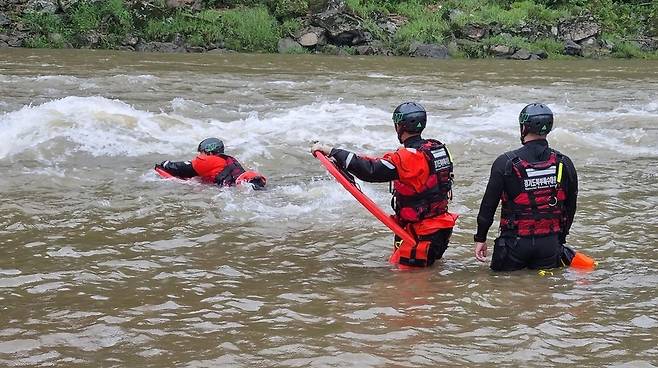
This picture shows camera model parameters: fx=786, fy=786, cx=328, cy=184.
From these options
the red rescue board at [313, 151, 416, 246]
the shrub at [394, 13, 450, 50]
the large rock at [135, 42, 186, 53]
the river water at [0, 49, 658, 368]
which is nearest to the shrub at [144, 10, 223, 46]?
the large rock at [135, 42, 186, 53]

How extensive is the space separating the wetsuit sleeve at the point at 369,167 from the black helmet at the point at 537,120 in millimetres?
969

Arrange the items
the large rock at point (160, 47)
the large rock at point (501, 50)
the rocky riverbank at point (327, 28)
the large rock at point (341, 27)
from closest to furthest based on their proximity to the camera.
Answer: the large rock at point (160, 47) → the rocky riverbank at point (327, 28) → the large rock at point (341, 27) → the large rock at point (501, 50)

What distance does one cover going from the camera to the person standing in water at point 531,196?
5391mm

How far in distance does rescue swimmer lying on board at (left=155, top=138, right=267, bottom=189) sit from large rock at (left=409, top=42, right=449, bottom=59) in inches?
804

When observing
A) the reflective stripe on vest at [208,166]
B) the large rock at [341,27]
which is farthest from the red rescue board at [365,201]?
the large rock at [341,27]

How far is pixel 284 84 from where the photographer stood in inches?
724

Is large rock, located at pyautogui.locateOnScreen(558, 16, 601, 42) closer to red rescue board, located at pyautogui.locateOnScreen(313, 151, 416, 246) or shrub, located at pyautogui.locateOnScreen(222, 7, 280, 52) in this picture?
shrub, located at pyautogui.locateOnScreen(222, 7, 280, 52)

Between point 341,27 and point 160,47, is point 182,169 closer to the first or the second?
point 160,47

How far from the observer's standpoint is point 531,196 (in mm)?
5430

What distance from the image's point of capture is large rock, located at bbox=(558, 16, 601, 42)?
31477 millimetres

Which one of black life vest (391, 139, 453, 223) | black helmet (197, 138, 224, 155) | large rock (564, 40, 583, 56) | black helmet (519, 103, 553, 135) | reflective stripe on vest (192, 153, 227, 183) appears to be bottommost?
reflective stripe on vest (192, 153, 227, 183)

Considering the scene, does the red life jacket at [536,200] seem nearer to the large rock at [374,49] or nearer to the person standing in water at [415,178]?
the person standing in water at [415,178]

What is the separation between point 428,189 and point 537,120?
945 millimetres

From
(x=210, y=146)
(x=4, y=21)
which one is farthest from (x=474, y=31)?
(x=210, y=146)
